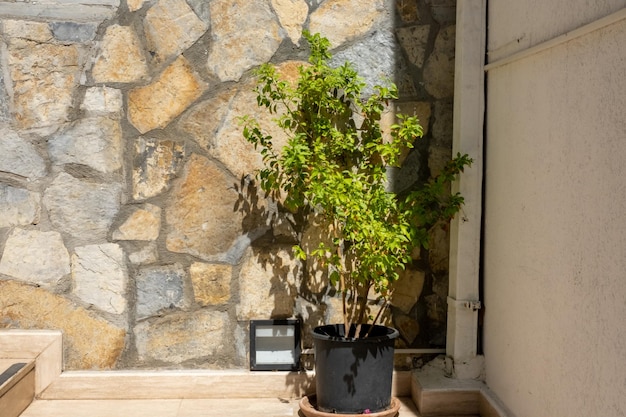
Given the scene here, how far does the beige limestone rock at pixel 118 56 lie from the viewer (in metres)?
3.44

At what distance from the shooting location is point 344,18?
350 centimetres

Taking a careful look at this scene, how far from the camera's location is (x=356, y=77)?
3420 millimetres

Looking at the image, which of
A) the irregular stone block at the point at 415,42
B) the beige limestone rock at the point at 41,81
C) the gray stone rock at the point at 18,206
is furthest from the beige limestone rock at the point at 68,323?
the irregular stone block at the point at 415,42

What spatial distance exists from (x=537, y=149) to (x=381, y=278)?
31.6 inches

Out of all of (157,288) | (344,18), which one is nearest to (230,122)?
(344,18)

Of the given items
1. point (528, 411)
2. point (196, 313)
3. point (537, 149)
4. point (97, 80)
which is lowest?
point (528, 411)

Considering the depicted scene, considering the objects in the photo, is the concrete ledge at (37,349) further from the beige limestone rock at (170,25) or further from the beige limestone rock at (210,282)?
the beige limestone rock at (170,25)

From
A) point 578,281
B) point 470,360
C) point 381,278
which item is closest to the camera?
point 578,281

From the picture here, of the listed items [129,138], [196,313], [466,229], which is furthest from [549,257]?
[129,138]

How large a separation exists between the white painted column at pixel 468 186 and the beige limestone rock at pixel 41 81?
1571 mm

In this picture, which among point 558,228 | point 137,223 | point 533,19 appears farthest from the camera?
point 137,223

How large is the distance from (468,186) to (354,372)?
88 cm

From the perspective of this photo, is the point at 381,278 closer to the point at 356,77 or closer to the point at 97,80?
the point at 356,77

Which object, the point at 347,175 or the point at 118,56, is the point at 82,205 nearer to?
the point at 118,56
